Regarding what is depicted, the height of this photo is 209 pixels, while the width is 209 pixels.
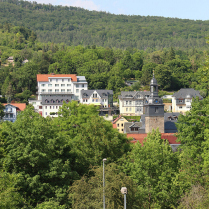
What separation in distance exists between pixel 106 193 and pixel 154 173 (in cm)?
899

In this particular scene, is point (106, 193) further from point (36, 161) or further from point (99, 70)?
point (99, 70)

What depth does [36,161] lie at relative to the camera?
26250 mm

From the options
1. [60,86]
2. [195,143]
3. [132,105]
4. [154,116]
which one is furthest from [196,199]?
[60,86]

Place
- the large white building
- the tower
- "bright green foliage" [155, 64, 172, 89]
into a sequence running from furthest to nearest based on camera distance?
"bright green foliage" [155, 64, 172, 89], the large white building, the tower

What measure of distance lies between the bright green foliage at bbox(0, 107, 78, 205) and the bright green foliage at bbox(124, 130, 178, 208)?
14.7 feet

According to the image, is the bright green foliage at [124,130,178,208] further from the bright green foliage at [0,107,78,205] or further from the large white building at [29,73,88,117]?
the large white building at [29,73,88,117]

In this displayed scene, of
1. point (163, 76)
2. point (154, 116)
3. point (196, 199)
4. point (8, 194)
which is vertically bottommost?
point (196, 199)

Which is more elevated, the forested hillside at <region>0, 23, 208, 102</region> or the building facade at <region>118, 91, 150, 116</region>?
the forested hillside at <region>0, 23, 208, 102</region>

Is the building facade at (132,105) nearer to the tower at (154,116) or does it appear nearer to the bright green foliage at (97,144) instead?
the tower at (154,116)

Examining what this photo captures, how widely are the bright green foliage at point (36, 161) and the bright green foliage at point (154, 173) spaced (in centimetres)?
448

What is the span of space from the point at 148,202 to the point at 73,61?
94.0 metres

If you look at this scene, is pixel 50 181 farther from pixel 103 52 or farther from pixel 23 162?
pixel 103 52

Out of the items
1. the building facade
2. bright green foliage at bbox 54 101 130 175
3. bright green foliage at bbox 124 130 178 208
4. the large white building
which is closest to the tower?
bright green foliage at bbox 54 101 130 175

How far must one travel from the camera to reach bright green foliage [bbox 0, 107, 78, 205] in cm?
2536
